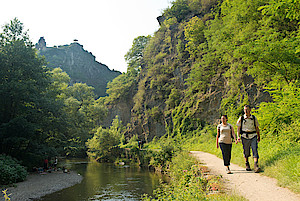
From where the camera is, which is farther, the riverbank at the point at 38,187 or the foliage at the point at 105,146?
the foliage at the point at 105,146

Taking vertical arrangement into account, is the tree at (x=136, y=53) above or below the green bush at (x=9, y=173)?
above

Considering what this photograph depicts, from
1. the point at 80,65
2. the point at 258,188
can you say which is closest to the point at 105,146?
the point at 258,188

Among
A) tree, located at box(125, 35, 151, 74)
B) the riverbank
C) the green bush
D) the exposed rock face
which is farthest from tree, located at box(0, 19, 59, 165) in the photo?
the exposed rock face

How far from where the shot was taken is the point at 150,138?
4081 cm

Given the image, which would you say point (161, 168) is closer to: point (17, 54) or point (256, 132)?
point (256, 132)

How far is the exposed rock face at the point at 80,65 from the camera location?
12644 centimetres

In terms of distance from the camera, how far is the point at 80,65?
443ft

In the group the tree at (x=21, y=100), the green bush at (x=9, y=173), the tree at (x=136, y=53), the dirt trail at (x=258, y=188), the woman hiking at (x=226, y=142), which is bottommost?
the green bush at (x=9, y=173)

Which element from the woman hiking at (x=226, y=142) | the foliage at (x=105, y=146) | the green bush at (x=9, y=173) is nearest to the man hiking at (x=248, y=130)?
the woman hiking at (x=226, y=142)

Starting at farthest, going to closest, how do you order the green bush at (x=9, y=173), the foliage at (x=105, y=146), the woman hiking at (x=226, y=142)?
1. the foliage at (x=105, y=146)
2. the green bush at (x=9, y=173)
3. the woman hiking at (x=226, y=142)

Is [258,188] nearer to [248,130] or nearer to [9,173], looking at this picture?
[248,130]

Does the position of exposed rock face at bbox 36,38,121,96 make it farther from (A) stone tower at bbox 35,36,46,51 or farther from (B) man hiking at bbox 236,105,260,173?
(B) man hiking at bbox 236,105,260,173

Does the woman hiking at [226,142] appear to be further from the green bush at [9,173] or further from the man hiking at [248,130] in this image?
the green bush at [9,173]

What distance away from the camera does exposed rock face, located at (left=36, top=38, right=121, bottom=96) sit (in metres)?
126
